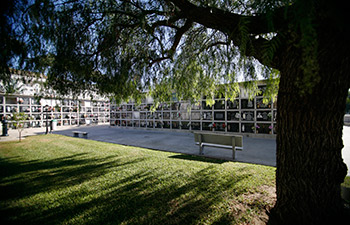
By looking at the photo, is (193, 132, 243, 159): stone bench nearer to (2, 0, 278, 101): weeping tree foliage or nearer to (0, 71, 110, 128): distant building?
(2, 0, 278, 101): weeping tree foliage

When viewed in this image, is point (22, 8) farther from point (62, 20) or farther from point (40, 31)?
point (62, 20)

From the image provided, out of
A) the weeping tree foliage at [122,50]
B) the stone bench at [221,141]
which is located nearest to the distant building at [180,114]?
the weeping tree foliage at [122,50]

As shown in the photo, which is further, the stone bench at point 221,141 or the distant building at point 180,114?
the distant building at point 180,114

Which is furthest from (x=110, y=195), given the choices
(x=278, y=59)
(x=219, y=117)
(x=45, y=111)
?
(x=45, y=111)

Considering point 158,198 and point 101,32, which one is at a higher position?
point 101,32

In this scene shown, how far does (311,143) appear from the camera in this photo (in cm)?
165

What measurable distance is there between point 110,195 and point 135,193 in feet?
1.34

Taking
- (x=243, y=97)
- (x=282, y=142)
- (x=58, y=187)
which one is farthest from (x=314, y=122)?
(x=243, y=97)

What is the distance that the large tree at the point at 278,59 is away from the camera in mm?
1328

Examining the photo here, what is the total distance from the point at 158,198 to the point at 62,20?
318 centimetres

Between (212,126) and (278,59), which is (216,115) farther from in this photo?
(278,59)

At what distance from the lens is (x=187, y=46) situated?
4207mm

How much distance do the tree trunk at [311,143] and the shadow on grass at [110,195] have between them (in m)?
0.86

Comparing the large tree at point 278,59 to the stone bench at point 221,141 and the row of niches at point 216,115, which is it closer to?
the stone bench at point 221,141
